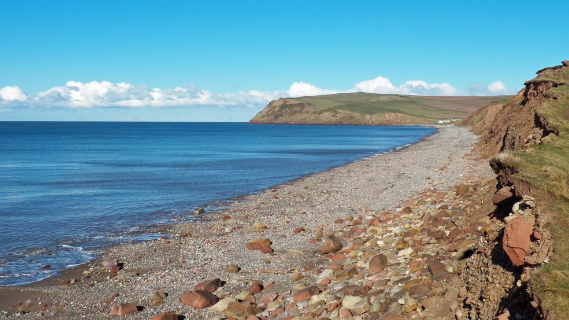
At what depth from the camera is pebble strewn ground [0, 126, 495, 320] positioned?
1090cm

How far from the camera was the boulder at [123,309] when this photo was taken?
12.2 metres

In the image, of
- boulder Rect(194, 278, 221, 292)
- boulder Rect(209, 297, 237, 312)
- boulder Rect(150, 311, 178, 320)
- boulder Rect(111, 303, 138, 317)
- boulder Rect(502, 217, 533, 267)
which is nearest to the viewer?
boulder Rect(502, 217, 533, 267)

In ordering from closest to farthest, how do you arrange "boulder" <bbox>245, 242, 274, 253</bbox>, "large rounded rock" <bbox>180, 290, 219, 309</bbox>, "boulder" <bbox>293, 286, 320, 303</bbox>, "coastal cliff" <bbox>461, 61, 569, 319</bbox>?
"coastal cliff" <bbox>461, 61, 569, 319</bbox>, "boulder" <bbox>293, 286, 320, 303</bbox>, "large rounded rock" <bbox>180, 290, 219, 309</bbox>, "boulder" <bbox>245, 242, 274, 253</bbox>

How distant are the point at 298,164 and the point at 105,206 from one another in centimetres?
3088

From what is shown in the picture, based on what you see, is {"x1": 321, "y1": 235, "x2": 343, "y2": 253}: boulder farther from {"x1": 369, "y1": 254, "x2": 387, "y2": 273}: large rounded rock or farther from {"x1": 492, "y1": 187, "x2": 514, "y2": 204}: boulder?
{"x1": 492, "y1": 187, "x2": 514, "y2": 204}: boulder

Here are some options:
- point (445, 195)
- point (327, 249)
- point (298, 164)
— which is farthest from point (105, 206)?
point (298, 164)

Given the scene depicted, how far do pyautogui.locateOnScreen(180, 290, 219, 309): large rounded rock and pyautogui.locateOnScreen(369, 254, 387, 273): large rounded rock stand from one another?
4.66m

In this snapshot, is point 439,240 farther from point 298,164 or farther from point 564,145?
point 298,164

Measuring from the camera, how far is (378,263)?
13031 millimetres

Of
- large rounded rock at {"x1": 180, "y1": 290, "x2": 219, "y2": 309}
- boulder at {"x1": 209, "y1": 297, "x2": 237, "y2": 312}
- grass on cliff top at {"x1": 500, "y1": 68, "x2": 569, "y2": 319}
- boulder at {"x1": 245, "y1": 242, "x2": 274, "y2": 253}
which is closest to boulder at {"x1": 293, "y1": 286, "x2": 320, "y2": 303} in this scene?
boulder at {"x1": 209, "y1": 297, "x2": 237, "y2": 312}

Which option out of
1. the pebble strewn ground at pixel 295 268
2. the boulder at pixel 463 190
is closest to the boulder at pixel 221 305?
the pebble strewn ground at pixel 295 268

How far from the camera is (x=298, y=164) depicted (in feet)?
186

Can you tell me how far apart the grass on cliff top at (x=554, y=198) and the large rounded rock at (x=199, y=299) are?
8374 mm

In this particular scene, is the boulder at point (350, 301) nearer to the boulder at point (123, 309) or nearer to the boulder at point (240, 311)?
the boulder at point (240, 311)
